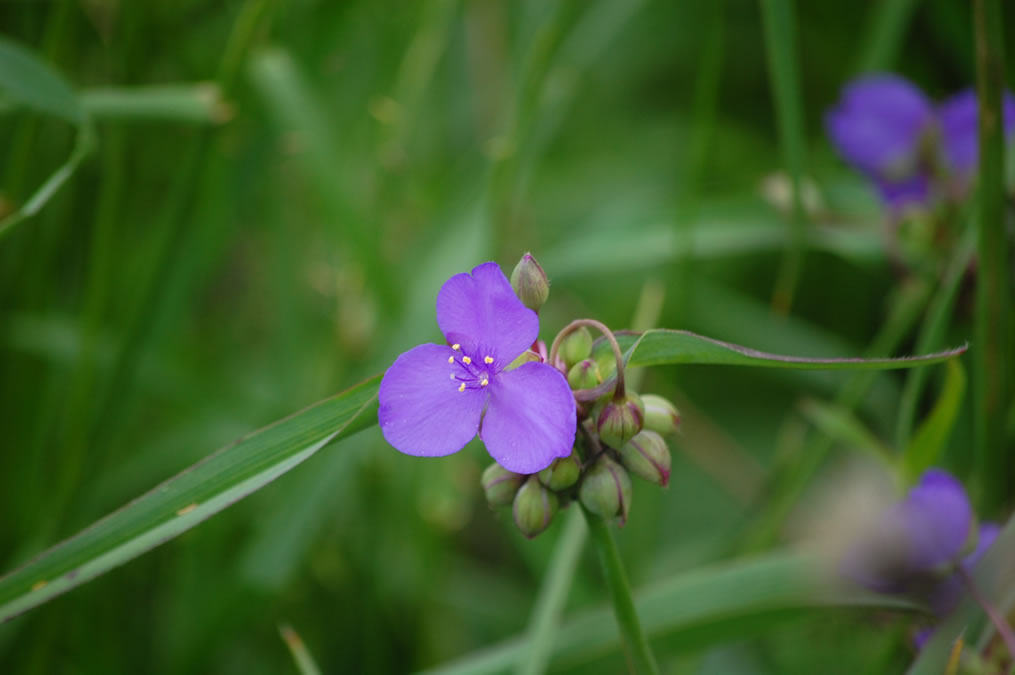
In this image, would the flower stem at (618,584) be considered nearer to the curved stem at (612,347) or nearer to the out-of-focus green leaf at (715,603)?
the curved stem at (612,347)

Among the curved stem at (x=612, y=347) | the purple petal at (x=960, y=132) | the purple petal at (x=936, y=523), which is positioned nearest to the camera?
the curved stem at (x=612, y=347)

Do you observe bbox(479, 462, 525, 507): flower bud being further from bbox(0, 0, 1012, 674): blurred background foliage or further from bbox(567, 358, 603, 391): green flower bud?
bbox(0, 0, 1012, 674): blurred background foliage

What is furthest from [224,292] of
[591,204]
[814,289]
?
[814,289]

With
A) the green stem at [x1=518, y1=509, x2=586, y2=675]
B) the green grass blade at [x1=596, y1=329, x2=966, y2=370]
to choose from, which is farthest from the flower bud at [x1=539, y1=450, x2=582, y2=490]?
the green stem at [x1=518, y1=509, x2=586, y2=675]

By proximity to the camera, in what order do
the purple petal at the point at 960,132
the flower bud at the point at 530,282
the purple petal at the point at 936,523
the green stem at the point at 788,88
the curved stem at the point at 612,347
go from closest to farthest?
the curved stem at the point at 612,347 < the flower bud at the point at 530,282 < the purple petal at the point at 936,523 < the green stem at the point at 788,88 < the purple petal at the point at 960,132

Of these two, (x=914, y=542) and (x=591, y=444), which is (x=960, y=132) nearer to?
(x=914, y=542)

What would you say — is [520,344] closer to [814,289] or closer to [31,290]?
[31,290]

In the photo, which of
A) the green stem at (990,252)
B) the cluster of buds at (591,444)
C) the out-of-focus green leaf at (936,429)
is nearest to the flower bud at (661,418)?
the cluster of buds at (591,444)

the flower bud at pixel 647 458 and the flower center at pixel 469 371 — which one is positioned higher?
the flower center at pixel 469 371
